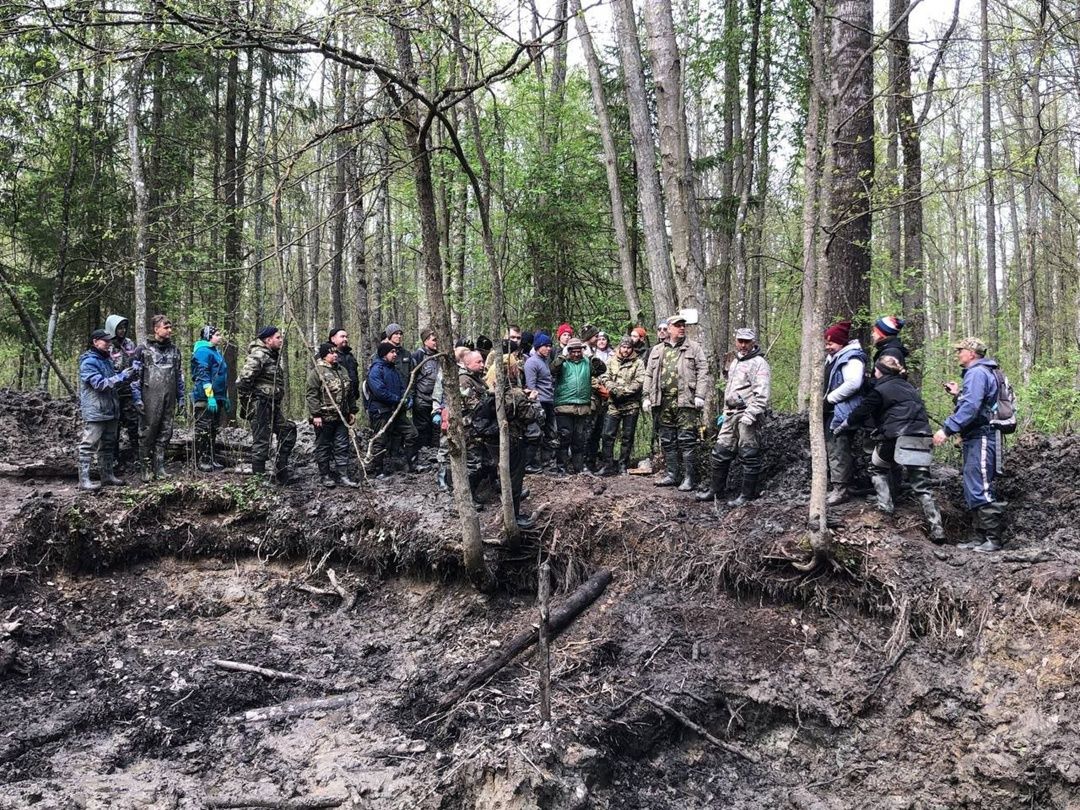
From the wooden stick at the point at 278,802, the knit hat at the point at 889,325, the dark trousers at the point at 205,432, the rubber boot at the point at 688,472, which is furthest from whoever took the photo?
the dark trousers at the point at 205,432

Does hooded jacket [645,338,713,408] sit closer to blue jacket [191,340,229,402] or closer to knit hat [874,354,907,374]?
knit hat [874,354,907,374]

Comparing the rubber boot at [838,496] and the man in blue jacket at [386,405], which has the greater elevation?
the man in blue jacket at [386,405]

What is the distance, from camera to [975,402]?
6.36 m

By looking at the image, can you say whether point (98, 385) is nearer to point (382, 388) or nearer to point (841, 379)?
point (382, 388)

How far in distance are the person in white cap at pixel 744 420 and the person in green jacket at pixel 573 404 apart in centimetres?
235

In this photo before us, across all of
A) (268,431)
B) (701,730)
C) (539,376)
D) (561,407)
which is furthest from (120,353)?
(701,730)

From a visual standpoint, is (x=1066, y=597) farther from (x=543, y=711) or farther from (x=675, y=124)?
(x=675, y=124)

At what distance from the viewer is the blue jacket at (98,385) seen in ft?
27.8

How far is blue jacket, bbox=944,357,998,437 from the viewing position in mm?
6367

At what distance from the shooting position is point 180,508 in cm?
882

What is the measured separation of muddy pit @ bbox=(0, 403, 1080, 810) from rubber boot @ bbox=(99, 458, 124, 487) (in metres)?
0.47

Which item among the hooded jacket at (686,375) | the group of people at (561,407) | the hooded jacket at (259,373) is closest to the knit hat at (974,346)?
the group of people at (561,407)

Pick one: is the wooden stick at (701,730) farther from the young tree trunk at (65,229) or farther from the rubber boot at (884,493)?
the young tree trunk at (65,229)

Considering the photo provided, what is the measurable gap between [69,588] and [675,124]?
9.40 metres
